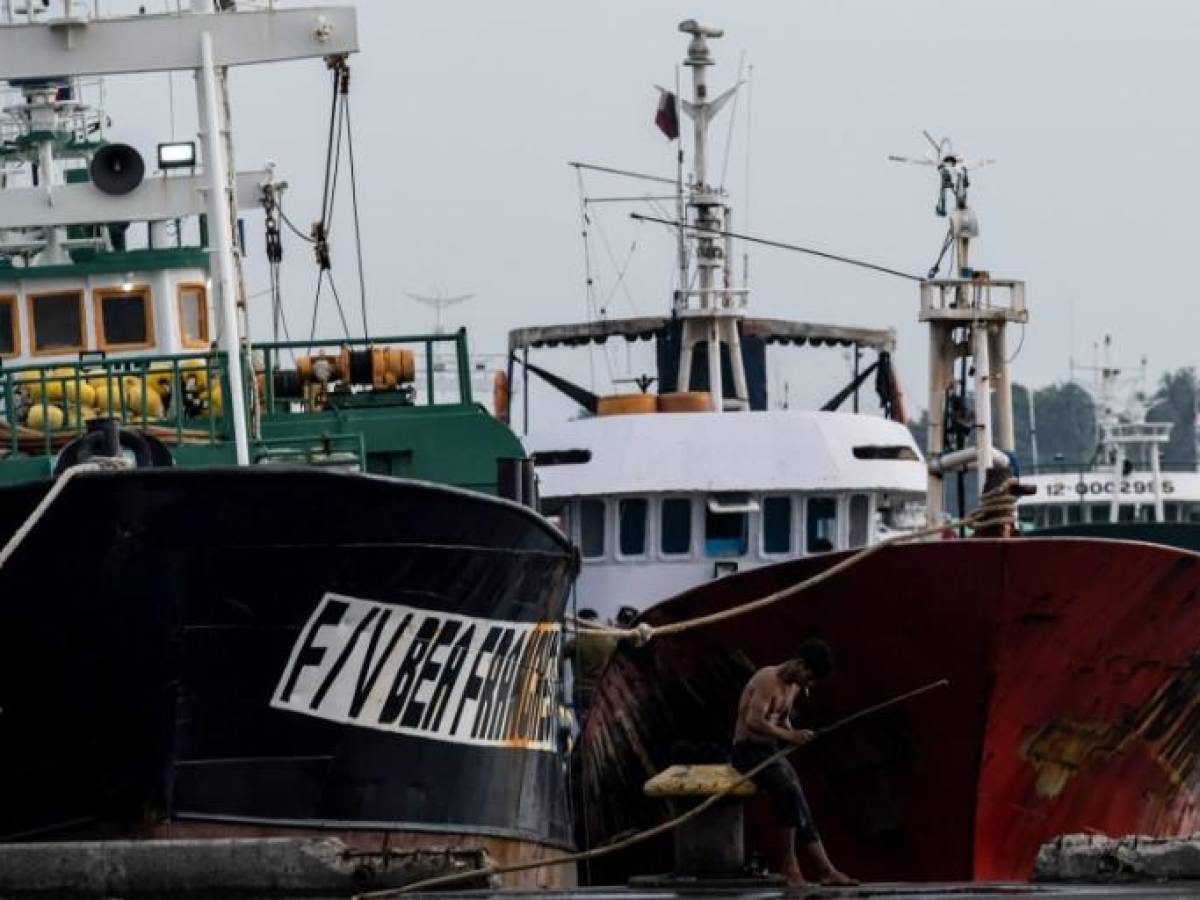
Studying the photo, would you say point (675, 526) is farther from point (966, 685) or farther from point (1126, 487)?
point (1126, 487)

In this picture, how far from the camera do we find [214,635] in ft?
53.4

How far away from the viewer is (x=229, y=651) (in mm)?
16312

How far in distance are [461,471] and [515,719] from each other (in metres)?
2.48

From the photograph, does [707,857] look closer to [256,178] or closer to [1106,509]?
[256,178]

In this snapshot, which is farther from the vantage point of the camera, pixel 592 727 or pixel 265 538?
pixel 592 727

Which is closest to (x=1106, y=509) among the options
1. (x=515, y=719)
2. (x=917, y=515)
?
(x=917, y=515)

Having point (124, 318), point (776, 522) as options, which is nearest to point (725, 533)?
point (776, 522)

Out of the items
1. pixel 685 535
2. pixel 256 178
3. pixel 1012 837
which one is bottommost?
pixel 1012 837

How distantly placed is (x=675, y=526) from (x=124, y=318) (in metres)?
5.46

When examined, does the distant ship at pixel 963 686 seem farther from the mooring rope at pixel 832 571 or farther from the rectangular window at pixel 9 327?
the rectangular window at pixel 9 327

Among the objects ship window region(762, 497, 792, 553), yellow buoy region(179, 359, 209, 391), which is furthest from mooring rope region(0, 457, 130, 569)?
ship window region(762, 497, 792, 553)

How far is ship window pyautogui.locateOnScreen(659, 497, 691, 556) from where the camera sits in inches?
1046

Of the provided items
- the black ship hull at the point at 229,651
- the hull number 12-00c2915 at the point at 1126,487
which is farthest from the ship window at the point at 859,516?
the hull number 12-00c2915 at the point at 1126,487

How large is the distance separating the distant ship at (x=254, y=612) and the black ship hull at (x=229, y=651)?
0.04ft
